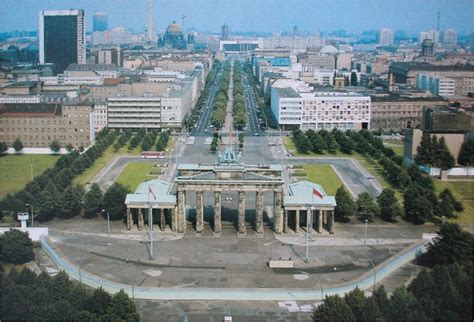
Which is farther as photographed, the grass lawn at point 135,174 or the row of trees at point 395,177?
the grass lawn at point 135,174

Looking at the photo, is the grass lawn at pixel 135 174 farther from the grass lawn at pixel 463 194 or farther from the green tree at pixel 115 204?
the grass lawn at pixel 463 194

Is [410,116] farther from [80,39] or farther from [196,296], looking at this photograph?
[80,39]

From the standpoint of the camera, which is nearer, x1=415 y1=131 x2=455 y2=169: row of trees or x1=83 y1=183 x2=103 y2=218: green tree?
x1=83 y1=183 x2=103 y2=218: green tree

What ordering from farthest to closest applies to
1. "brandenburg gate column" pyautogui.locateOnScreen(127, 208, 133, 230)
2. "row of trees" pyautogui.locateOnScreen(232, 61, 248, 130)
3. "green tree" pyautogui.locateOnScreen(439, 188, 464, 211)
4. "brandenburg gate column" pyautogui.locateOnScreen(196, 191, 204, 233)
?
"row of trees" pyautogui.locateOnScreen(232, 61, 248, 130), "green tree" pyautogui.locateOnScreen(439, 188, 464, 211), "brandenburg gate column" pyautogui.locateOnScreen(127, 208, 133, 230), "brandenburg gate column" pyautogui.locateOnScreen(196, 191, 204, 233)

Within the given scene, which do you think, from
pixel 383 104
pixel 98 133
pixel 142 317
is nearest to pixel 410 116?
pixel 383 104

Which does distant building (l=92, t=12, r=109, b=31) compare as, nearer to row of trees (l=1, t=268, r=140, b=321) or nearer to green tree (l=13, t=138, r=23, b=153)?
green tree (l=13, t=138, r=23, b=153)

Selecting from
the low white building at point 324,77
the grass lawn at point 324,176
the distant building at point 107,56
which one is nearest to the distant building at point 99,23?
the distant building at point 107,56

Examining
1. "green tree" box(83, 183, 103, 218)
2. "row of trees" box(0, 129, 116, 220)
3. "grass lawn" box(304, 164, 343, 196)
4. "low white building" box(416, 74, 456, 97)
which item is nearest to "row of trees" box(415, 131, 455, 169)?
"grass lawn" box(304, 164, 343, 196)
